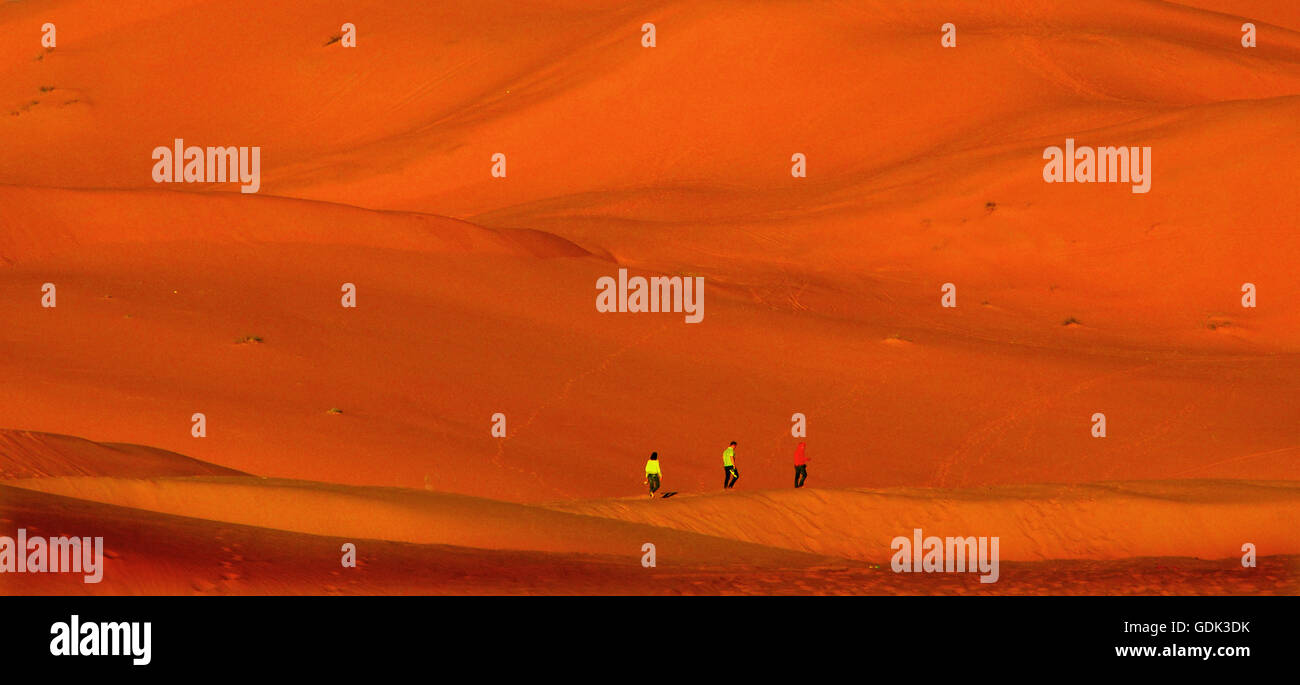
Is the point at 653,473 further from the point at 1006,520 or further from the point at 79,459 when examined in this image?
the point at 79,459

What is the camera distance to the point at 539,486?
752 inches

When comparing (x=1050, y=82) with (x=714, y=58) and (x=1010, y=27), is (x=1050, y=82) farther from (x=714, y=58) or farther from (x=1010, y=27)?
(x=714, y=58)

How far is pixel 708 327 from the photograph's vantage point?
25.9 m

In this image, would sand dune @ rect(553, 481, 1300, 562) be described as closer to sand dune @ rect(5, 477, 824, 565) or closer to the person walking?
sand dune @ rect(5, 477, 824, 565)

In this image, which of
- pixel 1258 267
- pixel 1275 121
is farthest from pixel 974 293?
pixel 1275 121

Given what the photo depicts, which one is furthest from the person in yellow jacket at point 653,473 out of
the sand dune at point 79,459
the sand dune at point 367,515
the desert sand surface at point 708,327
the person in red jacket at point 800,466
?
the sand dune at point 79,459

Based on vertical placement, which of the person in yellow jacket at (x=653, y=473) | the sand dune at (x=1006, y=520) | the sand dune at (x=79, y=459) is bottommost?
the sand dune at (x=1006, y=520)

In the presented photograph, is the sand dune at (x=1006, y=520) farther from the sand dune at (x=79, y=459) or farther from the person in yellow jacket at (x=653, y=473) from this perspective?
the sand dune at (x=79, y=459)

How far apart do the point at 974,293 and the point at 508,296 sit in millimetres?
8568

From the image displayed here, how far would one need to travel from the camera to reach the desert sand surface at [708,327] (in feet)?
46.9

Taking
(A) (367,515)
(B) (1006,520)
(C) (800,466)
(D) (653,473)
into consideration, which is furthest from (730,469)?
(A) (367,515)

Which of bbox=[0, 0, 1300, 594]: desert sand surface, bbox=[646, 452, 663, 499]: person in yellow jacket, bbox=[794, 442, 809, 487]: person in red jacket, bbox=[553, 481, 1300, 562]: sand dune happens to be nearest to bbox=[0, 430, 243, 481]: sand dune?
bbox=[0, 0, 1300, 594]: desert sand surface

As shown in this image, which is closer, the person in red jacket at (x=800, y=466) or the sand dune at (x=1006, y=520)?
the sand dune at (x=1006, y=520)

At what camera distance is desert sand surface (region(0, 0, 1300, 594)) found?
14281 millimetres
